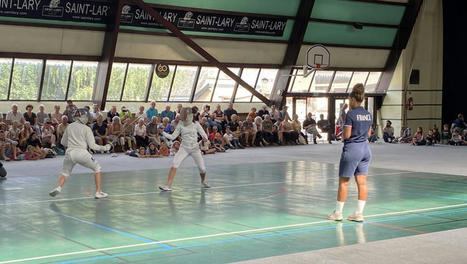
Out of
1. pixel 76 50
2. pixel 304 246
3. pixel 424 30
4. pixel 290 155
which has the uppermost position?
pixel 424 30

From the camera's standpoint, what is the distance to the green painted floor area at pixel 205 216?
8.78m

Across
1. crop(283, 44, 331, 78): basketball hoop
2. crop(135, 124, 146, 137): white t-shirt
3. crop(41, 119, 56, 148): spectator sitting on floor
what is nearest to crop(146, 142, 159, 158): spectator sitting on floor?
crop(135, 124, 146, 137): white t-shirt

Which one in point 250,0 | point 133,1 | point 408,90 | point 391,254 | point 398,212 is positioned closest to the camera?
point 391,254

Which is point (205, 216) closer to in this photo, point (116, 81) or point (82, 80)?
point (82, 80)

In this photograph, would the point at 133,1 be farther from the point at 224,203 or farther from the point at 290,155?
the point at 224,203

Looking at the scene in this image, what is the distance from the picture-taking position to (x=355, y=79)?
3725cm

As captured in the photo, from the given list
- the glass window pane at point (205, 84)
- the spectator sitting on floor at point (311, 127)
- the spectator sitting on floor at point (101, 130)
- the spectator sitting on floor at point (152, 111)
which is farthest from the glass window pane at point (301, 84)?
the spectator sitting on floor at point (101, 130)

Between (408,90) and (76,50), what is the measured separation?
62.2ft

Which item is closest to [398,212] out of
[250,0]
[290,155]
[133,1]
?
A: [290,155]

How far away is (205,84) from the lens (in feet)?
104

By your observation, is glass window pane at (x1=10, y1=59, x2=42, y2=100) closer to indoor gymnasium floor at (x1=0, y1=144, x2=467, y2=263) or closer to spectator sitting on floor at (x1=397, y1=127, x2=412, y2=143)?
indoor gymnasium floor at (x1=0, y1=144, x2=467, y2=263)

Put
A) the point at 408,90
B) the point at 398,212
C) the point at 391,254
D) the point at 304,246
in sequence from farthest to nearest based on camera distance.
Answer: the point at 408,90 → the point at 398,212 → the point at 304,246 → the point at 391,254

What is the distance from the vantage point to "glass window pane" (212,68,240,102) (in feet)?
105

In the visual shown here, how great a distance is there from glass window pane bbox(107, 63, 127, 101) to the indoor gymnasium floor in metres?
11.2
